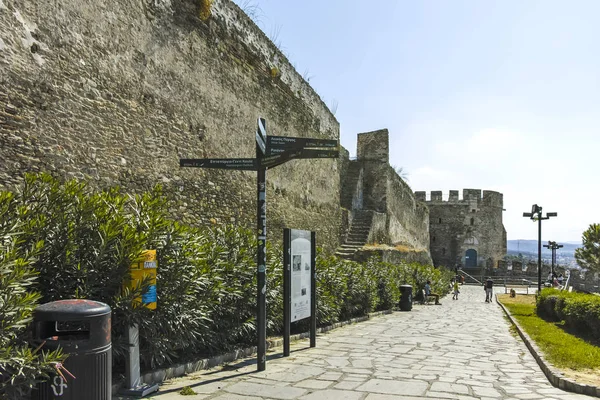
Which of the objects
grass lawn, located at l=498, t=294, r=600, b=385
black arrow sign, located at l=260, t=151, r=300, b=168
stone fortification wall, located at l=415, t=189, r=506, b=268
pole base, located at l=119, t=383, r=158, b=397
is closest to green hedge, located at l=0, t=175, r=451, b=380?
pole base, located at l=119, t=383, r=158, b=397

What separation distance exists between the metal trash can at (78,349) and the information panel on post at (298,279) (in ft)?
11.9

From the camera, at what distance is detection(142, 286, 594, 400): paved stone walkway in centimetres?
528

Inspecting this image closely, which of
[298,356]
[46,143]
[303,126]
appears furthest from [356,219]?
[46,143]

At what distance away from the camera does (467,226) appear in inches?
1833

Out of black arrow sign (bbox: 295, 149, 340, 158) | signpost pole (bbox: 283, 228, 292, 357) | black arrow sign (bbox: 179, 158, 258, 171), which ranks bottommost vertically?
signpost pole (bbox: 283, 228, 292, 357)

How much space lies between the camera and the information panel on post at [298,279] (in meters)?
7.25

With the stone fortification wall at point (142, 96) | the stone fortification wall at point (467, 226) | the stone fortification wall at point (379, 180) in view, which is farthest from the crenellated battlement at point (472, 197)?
the stone fortification wall at point (142, 96)

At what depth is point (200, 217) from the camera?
407 inches

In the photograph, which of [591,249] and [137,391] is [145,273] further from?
[591,249]

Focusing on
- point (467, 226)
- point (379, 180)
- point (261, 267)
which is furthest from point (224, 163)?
point (467, 226)

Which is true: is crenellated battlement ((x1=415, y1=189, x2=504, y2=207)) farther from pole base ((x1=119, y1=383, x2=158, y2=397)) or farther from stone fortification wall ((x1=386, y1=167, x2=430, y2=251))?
pole base ((x1=119, y1=383, x2=158, y2=397))

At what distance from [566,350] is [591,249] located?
36.1 feet

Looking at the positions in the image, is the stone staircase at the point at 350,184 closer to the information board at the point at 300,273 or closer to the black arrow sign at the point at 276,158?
the information board at the point at 300,273

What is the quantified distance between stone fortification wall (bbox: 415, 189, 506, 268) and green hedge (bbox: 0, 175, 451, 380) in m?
42.0
